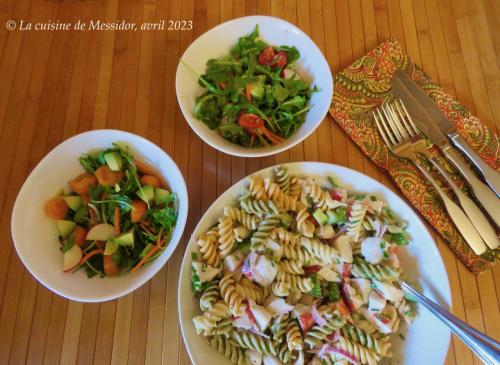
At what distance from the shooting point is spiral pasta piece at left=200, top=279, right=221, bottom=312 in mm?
1058

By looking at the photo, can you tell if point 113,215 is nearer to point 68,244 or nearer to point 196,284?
point 68,244

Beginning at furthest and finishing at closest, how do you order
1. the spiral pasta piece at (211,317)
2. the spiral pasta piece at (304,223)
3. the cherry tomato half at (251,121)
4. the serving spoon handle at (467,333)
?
1. the cherry tomato half at (251,121)
2. the spiral pasta piece at (304,223)
3. the spiral pasta piece at (211,317)
4. the serving spoon handle at (467,333)

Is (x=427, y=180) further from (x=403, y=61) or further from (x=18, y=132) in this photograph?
→ (x=18, y=132)

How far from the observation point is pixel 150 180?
1.19 metres

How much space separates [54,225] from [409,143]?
115 cm

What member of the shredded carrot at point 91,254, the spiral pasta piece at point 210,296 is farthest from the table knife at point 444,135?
the shredded carrot at point 91,254

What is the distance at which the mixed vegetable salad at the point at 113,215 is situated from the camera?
1.13 m

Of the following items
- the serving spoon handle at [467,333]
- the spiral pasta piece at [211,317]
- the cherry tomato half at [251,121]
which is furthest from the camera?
the cherry tomato half at [251,121]

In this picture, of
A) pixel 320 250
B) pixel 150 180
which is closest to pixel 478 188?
pixel 320 250

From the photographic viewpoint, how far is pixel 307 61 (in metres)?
1.32

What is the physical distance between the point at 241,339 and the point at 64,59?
1.21 metres

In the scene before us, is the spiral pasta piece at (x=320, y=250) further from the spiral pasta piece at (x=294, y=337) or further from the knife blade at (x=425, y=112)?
the knife blade at (x=425, y=112)

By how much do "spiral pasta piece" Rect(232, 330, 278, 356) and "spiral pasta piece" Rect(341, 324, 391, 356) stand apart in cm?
21

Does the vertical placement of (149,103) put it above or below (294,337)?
above
